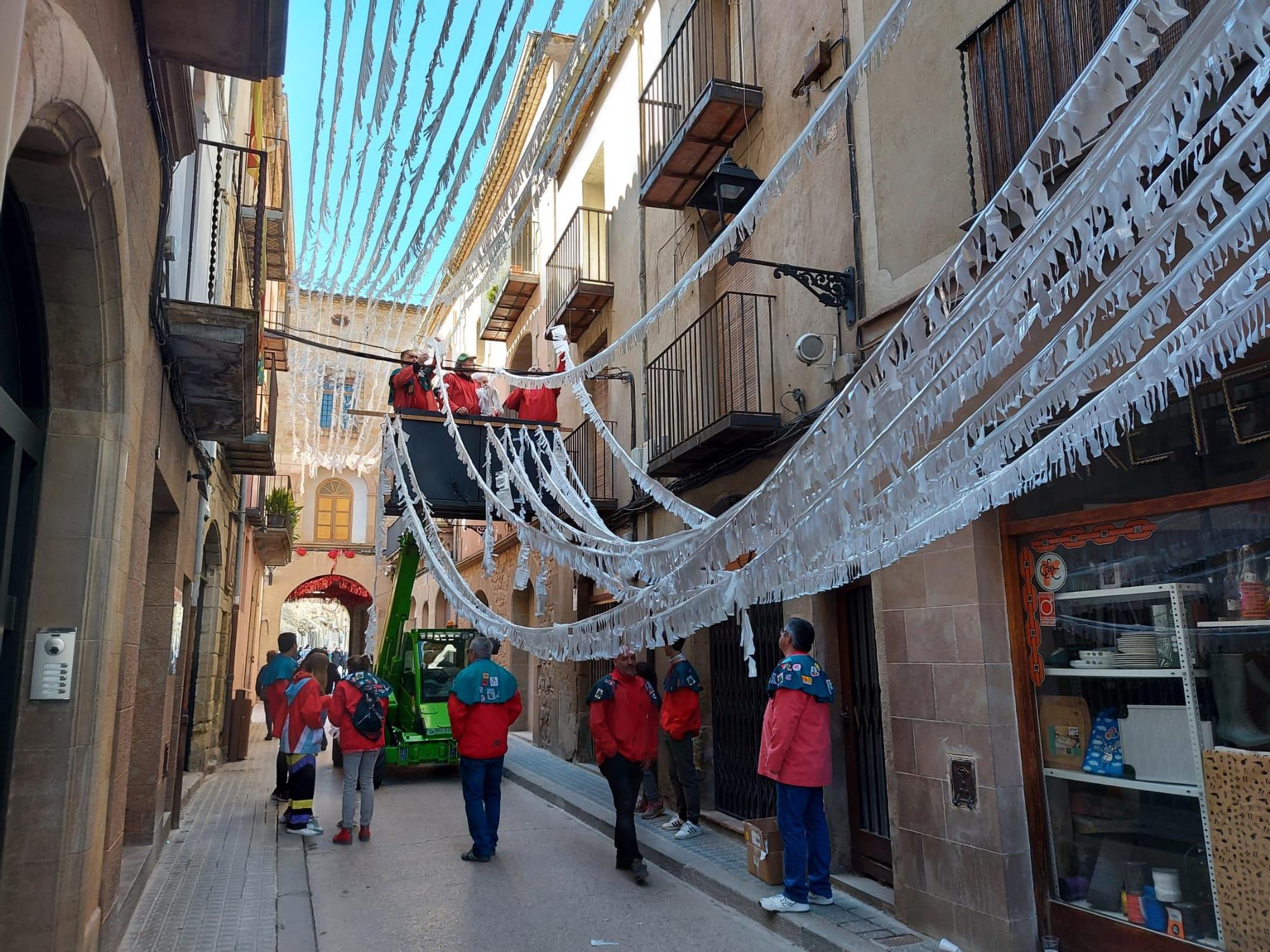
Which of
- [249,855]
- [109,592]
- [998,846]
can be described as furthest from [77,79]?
[249,855]

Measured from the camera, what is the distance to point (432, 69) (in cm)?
286

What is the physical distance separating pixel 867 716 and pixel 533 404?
548 centimetres

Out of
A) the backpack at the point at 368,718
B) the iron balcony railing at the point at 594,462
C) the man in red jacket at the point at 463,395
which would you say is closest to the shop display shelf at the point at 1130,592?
the backpack at the point at 368,718

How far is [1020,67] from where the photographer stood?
193 inches

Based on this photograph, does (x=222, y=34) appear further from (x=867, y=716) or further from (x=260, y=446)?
(x=260, y=446)

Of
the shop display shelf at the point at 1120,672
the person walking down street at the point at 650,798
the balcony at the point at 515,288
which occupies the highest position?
the balcony at the point at 515,288

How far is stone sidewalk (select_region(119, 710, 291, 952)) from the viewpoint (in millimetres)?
5035

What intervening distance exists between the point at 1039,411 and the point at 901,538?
1100 millimetres

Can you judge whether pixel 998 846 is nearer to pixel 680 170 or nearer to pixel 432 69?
pixel 432 69

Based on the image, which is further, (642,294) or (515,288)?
(515,288)

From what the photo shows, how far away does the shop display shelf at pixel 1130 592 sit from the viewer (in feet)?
13.5

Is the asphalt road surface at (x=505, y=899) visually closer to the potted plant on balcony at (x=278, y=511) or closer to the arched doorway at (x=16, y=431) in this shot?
the arched doorway at (x=16, y=431)

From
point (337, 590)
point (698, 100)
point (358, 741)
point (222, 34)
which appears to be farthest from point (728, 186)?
point (337, 590)

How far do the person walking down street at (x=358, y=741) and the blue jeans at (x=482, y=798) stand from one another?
1.09 meters
